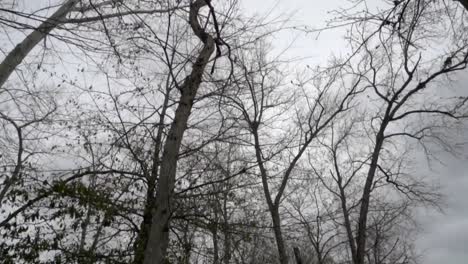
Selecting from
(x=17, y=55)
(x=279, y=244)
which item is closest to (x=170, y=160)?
(x=17, y=55)

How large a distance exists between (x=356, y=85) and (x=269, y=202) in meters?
4.58

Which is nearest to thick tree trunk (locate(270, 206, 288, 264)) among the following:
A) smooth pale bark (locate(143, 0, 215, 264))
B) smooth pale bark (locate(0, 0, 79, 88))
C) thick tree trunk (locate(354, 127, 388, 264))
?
thick tree trunk (locate(354, 127, 388, 264))

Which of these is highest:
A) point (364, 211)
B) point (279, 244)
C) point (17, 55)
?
point (17, 55)

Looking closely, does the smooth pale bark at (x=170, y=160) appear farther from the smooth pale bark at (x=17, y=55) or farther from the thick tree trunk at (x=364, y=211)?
the thick tree trunk at (x=364, y=211)

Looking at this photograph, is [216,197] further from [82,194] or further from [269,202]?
[269,202]

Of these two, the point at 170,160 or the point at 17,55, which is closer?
the point at 170,160

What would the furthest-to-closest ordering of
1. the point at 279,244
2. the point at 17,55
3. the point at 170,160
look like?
the point at 279,244, the point at 17,55, the point at 170,160

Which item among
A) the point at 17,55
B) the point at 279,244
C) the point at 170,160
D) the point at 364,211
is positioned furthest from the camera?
the point at 279,244

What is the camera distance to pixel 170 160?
3.43 m

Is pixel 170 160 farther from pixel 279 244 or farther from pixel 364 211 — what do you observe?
pixel 364 211

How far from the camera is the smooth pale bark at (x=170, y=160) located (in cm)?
300

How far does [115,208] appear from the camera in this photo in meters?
4.70

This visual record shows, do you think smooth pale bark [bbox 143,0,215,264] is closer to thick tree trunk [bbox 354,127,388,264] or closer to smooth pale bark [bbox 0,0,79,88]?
smooth pale bark [bbox 0,0,79,88]

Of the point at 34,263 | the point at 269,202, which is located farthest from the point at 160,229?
the point at 269,202
